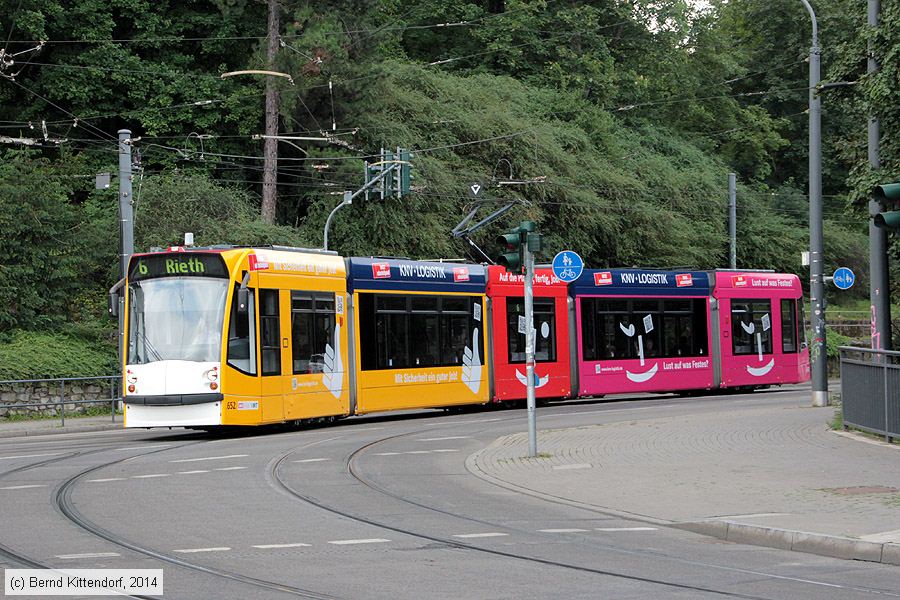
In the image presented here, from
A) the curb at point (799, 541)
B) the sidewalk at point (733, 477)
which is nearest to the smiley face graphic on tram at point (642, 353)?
the sidewalk at point (733, 477)

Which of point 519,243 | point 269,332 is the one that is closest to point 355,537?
point 519,243

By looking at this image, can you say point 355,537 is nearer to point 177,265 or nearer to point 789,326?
point 177,265

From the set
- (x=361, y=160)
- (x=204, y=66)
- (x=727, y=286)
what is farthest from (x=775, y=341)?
(x=204, y=66)

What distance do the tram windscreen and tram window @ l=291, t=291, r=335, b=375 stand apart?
1795 mm

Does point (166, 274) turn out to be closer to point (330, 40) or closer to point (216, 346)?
point (216, 346)

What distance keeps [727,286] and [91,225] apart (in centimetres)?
1718

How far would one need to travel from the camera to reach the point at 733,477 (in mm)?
15203

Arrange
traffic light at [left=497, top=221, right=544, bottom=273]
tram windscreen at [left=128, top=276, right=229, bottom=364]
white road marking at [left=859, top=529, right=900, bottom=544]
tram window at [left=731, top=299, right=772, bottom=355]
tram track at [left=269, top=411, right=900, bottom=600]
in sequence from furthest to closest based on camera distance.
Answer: tram window at [left=731, top=299, right=772, bottom=355], tram windscreen at [left=128, top=276, right=229, bottom=364], traffic light at [left=497, top=221, right=544, bottom=273], white road marking at [left=859, top=529, right=900, bottom=544], tram track at [left=269, top=411, right=900, bottom=600]

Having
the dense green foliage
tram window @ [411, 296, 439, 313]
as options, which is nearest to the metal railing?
the dense green foliage

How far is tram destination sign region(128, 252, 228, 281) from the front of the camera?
22406 mm

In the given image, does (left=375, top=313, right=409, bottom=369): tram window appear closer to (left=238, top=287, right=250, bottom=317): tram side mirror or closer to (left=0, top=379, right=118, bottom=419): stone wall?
(left=238, top=287, right=250, bottom=317): tram side mirror

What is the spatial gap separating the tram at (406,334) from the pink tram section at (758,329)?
5cm

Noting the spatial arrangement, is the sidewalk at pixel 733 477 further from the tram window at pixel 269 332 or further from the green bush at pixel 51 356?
the green bush at pixel 51 356

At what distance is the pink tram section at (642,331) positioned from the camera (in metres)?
32.2
